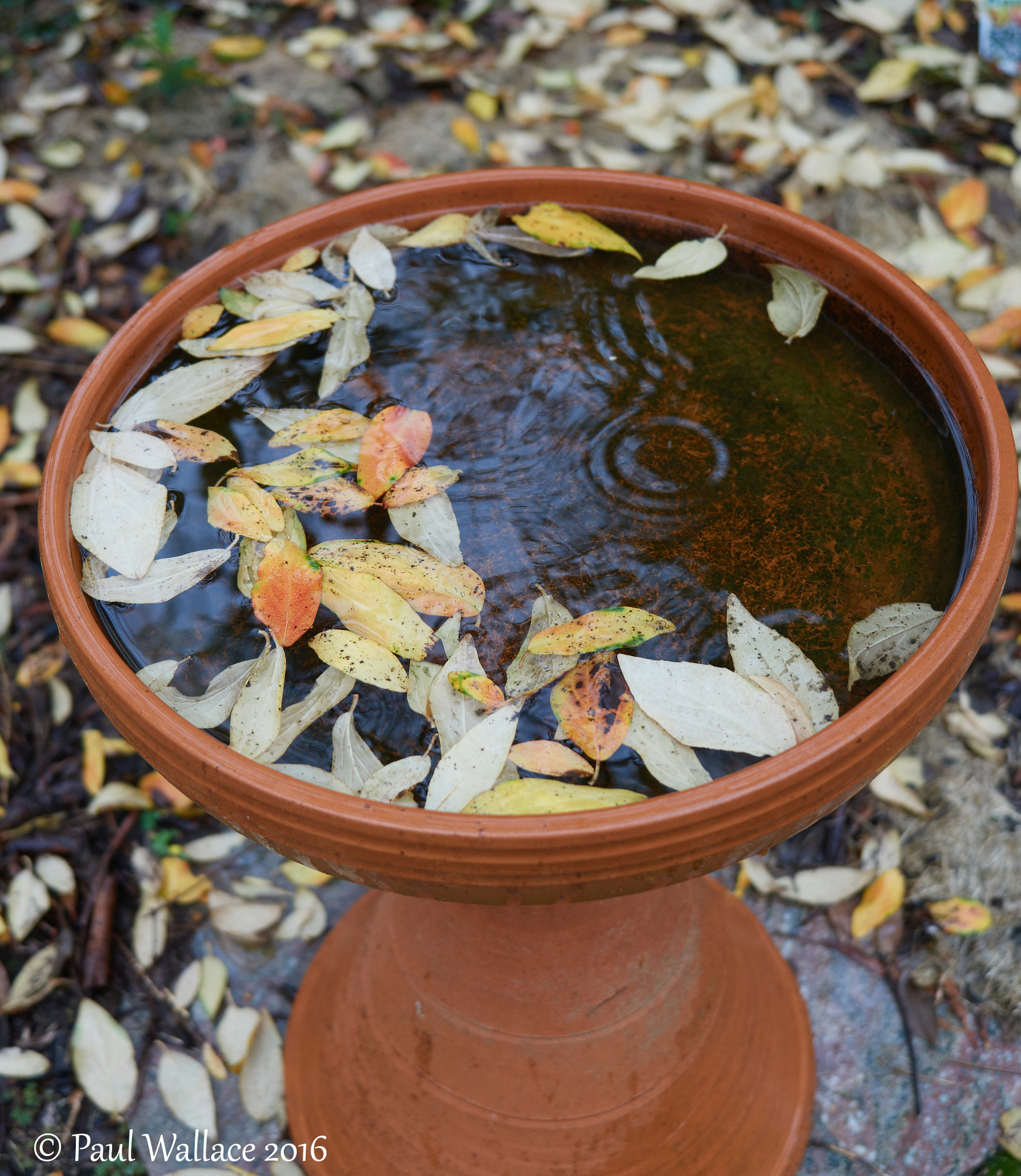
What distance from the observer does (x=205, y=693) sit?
0.90 m

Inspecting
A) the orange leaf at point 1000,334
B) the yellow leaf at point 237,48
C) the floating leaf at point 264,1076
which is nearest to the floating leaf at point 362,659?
the floating leaf at point 264,1076

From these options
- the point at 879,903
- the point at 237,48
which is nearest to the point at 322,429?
the point at 879,903

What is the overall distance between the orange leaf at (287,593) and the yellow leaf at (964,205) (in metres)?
2.09

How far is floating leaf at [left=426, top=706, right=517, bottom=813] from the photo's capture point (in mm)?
812

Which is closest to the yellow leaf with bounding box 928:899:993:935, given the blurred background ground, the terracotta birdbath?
the blurred background ground

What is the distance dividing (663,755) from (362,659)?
10.7 inches

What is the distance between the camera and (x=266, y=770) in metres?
0.81

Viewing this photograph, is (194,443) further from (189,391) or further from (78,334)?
(78,334)

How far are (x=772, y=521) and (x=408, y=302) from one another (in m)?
0.52

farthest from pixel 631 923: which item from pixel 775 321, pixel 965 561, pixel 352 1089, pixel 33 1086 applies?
pixel 33 1086

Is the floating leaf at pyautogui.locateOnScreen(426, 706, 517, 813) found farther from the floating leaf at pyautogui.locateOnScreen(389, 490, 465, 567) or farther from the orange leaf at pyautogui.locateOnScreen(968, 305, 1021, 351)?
the orange leaf at pyautogui.locateOnScreen(968, 305, 1021, 351)

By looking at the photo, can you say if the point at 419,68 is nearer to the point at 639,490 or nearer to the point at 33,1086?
the point at 639,490

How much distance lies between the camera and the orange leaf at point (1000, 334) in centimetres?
218

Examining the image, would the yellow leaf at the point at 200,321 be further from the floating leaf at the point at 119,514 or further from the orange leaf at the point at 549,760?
the orange leaf at the point at 549,760
